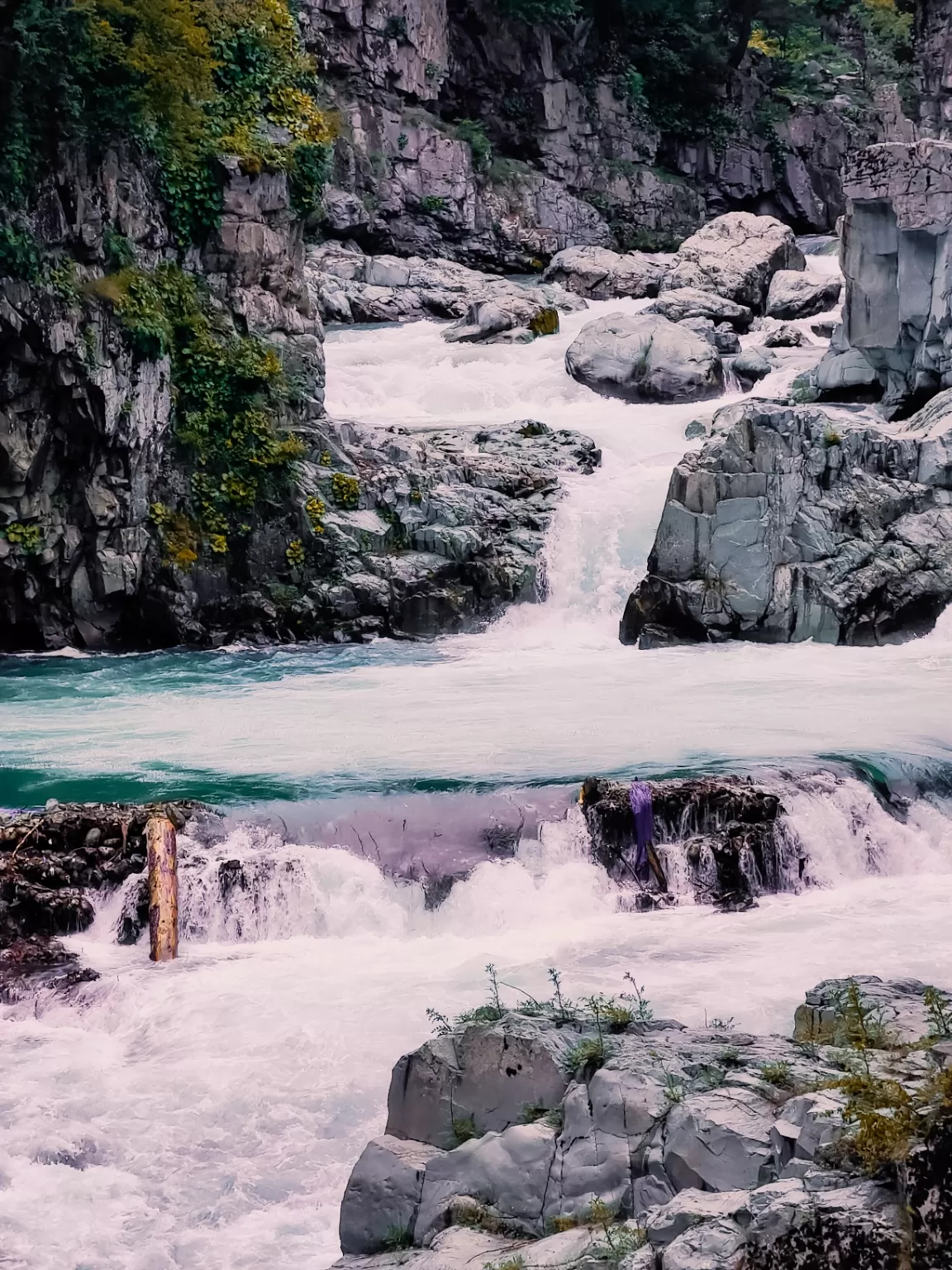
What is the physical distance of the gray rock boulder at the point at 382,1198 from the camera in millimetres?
6066

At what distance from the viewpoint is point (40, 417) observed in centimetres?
1862

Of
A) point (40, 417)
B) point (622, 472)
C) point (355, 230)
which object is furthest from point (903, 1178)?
point (355, 230)

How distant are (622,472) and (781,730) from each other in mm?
8735

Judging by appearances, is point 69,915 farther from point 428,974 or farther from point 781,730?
point 781,730

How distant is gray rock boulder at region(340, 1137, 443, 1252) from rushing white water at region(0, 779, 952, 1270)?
2.34ft

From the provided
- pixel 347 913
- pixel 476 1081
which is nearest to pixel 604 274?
pixel 347 913

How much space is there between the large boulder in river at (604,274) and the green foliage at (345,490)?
14.7 m

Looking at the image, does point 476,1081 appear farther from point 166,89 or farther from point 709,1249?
point 166,89

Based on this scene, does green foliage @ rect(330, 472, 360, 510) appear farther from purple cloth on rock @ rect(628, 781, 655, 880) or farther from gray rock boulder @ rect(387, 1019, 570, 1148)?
gray rock boulder @ rect(387, 1019, 570, 1148)

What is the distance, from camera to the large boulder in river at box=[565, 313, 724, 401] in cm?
2498

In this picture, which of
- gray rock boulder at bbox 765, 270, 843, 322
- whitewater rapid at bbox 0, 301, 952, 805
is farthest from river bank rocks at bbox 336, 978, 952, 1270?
gray rock boulder at bbox 765, 270, 843, 322

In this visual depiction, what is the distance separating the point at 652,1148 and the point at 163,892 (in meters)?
5.73

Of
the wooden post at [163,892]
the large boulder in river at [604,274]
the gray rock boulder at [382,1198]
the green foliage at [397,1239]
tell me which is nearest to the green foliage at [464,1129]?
the gray rock boulder at [382,1198]

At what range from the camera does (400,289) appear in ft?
108
